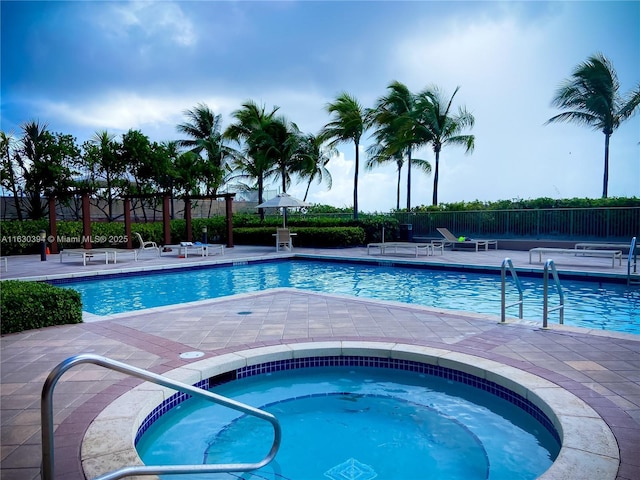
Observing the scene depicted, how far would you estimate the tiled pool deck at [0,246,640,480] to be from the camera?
122 inches

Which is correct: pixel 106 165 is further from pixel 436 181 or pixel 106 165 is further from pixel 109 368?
pixel 109 368

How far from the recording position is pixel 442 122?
2325 centimetres

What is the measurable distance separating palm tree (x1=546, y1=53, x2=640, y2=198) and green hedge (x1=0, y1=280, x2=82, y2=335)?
2219 centimetres

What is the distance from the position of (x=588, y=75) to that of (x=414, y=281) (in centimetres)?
1669

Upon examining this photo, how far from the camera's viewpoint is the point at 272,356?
4.78 meters

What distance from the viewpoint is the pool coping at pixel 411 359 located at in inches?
104

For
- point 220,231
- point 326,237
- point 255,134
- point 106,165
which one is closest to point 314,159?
point 255,134

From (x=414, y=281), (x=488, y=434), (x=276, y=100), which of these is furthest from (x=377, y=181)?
(x=488, y=434)

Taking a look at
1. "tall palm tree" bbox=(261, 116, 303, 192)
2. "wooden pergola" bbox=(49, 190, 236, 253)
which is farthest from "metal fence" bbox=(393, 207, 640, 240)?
"wooden pergola" bbox=(49, 190, 236, 253)

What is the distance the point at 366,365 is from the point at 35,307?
4378 mm

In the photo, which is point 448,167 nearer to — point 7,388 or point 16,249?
point 16,249

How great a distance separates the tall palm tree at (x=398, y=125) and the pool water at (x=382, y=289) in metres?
9.29

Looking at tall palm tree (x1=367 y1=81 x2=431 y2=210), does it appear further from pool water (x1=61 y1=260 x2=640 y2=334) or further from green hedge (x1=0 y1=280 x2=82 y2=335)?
green hedge (x1=0 y1=280 x2=82 y2=335)

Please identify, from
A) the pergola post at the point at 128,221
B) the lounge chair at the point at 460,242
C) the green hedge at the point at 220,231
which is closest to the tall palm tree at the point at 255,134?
the green hedge at the point at 220,231
